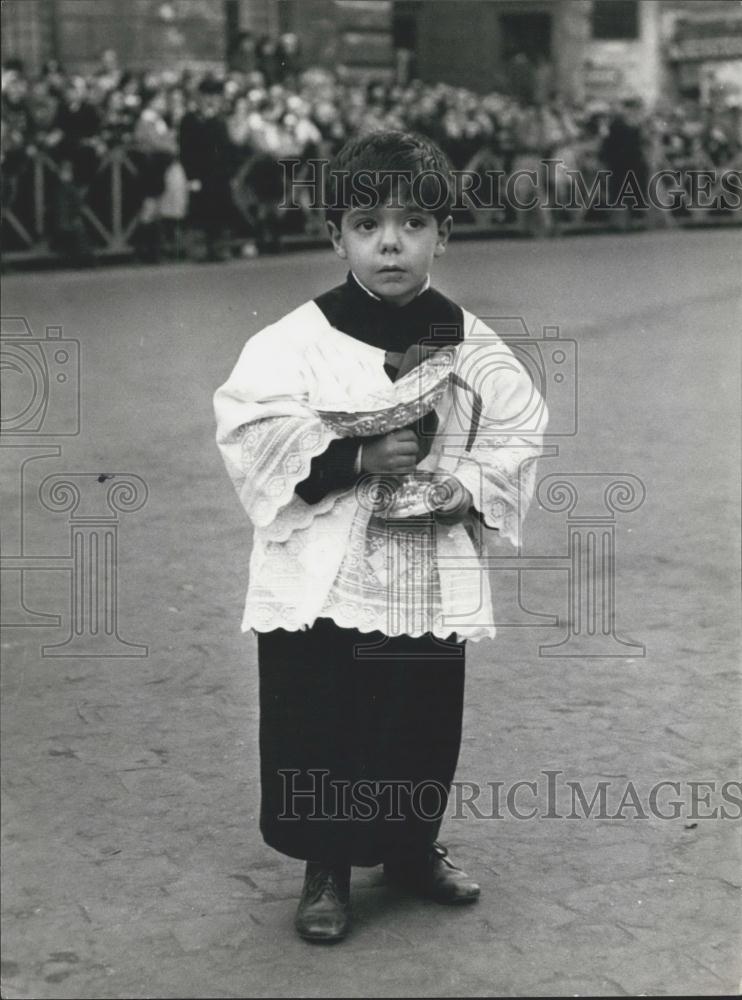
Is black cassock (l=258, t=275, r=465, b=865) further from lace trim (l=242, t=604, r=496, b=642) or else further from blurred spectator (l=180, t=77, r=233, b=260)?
blurred spectator (l=180, t=77, r=233, b=260)

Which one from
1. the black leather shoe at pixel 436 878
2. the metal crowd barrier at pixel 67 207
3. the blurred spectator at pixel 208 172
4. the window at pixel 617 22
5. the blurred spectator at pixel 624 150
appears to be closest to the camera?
the black leather shoe at pixel 436 878

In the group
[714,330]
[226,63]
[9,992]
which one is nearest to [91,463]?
[9,992]

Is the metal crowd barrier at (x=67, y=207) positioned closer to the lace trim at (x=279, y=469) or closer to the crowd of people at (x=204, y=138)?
the crowd of people at (x=204, y=138)

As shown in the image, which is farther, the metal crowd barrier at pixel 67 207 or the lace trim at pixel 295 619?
the metal crowd barrier at pixel 67 207

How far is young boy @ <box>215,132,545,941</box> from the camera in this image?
11.7 ft

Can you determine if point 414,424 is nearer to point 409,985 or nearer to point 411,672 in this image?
point 411,672

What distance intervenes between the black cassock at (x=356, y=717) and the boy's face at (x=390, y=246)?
0.16 feet

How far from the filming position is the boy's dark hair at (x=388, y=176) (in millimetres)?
3596

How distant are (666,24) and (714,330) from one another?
30327 mm

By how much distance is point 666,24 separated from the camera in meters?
42.4

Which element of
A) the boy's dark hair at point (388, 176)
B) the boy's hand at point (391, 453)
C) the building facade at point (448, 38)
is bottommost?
the boy's hand at point (391, 453)

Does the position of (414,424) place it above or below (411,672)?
above

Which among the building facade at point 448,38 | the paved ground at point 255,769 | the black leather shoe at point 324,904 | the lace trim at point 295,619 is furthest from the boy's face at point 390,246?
the building facade at point 448,38

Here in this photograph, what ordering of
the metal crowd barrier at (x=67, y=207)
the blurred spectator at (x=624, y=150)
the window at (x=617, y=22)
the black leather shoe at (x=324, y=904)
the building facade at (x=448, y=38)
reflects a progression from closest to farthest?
the black leather shoe at (x=324, y=904), the metal crowd barrier at (x=67, y=207), the blurred spectator at (x=624, y=150), the building facade at (x=448, y=38), the window at (x=617, y=22)
